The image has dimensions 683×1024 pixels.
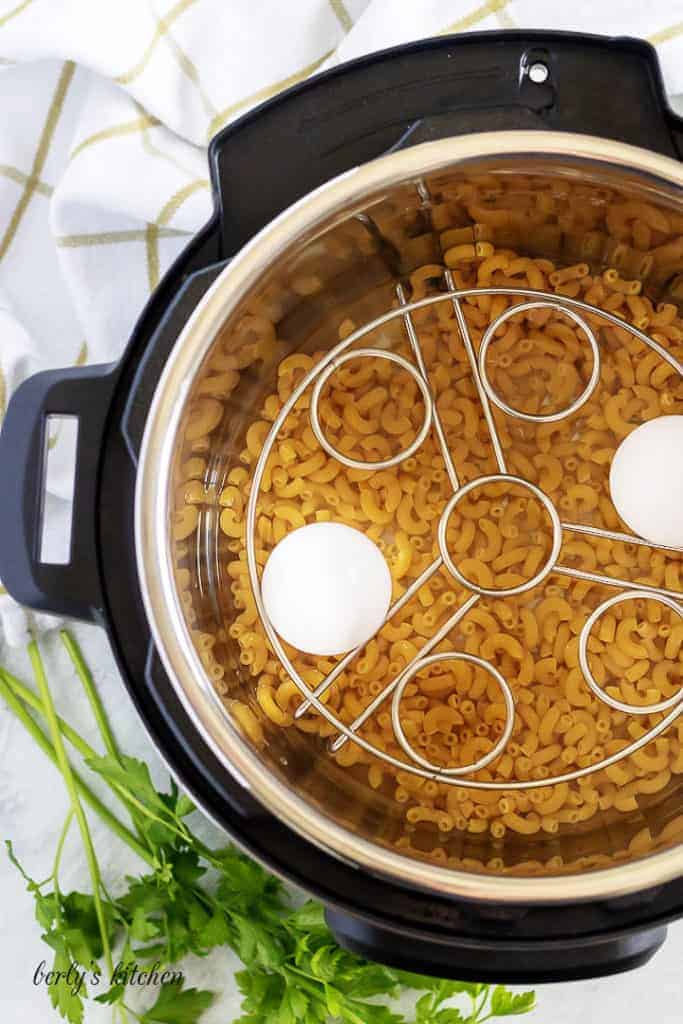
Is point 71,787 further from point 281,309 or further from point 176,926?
point 281,309

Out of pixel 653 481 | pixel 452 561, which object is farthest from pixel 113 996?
pixel 653 481

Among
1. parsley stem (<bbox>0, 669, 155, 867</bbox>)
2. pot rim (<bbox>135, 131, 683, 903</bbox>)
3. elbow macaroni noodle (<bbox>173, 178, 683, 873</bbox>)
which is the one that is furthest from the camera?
parsley stem (<bbox>0, 669, 155, 867</bbox>)

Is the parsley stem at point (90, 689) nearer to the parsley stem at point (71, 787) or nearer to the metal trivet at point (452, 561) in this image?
the parsley stem at point (71, 787)

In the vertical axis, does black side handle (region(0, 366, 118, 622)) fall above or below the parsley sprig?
above

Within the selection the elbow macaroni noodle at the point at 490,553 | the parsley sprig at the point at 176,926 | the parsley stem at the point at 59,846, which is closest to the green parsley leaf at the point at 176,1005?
the parsley sprig at the point at 176,926

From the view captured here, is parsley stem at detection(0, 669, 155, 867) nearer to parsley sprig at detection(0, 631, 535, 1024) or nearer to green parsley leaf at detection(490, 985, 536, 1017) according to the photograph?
parsley sprig at detection(0, 631, 535, 1024)

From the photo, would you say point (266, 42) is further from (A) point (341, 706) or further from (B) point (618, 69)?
(A) point (341, 706)

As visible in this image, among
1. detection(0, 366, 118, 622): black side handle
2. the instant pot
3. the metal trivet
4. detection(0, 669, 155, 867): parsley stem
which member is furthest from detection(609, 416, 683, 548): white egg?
detection(0, 669, 155, 867): parsley stem

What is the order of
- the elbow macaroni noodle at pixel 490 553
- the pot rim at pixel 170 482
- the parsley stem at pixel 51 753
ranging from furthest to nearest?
the parsley stem at pixel 51 753 → the elbow macaroni noodle at pixel 490 553 → the pot rim at pixel 170 482
